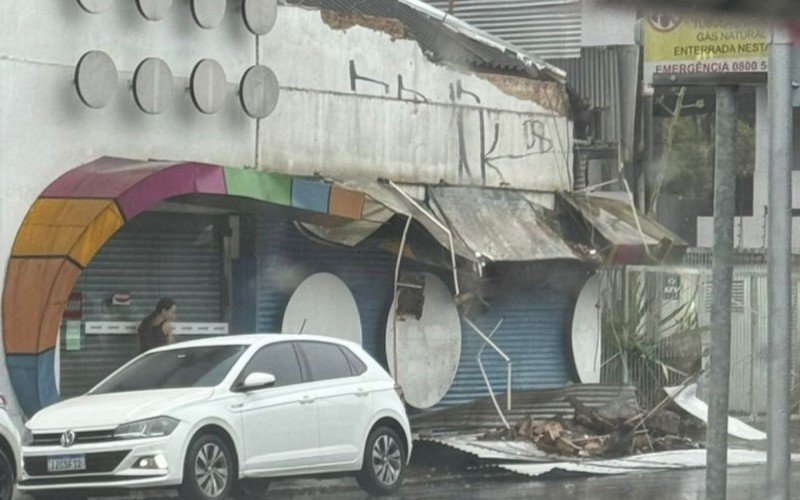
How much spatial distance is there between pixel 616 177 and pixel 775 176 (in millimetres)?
18544

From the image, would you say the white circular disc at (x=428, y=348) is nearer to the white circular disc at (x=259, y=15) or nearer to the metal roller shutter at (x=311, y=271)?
the metal roller shutter at (x=311, y=271)

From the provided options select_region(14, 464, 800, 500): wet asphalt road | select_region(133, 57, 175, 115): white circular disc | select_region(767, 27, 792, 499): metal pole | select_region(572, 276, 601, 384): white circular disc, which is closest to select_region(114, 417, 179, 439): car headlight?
select_region(14, 464, 800, 500): wet asphalt road

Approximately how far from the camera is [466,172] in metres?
22.2

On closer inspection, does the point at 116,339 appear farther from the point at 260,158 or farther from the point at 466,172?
the point at 466,172

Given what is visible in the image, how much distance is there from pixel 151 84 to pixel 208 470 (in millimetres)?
5910

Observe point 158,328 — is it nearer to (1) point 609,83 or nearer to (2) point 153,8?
(2) point 153,8

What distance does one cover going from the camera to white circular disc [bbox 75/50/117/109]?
A: 16953mm

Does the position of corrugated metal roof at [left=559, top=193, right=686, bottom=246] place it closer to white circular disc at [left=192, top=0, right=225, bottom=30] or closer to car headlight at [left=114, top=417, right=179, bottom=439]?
white circular disc at [left=192, top=0, right=225, bottom=30]

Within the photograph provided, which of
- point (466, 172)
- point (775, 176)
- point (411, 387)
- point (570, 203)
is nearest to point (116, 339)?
point (411, 387)

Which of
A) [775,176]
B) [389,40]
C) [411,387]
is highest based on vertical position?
[389,40]

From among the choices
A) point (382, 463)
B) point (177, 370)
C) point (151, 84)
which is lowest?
point (382, 463)

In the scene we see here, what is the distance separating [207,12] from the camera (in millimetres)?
18500

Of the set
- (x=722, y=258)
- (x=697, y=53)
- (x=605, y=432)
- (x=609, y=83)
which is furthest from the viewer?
(x=609, y=83)

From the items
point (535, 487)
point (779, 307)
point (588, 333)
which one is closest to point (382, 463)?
point (535, 487)
